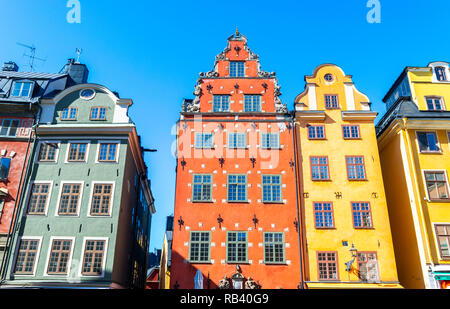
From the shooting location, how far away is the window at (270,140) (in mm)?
29188

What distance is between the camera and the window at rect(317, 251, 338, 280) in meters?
25.6

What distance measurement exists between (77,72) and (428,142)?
2988 cm

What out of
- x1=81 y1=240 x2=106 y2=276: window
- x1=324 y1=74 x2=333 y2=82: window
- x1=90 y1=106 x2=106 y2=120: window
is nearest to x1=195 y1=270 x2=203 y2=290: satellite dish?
x1=81 y1=240 x2=106 y2=276: window

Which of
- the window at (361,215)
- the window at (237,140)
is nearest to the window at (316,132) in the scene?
the window at (237,140)

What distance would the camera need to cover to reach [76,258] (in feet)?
82.2

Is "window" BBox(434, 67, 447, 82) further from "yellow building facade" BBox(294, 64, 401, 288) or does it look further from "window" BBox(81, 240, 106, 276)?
"window" BBox(81, 240, 106, 276)

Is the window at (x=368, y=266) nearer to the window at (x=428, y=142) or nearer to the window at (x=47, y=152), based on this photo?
the window at (x=428, y=142)

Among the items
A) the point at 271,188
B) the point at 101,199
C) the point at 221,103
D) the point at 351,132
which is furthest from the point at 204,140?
the point at 351,132

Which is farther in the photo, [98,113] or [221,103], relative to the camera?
[221,103]

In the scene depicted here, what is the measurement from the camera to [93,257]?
82.6 feet

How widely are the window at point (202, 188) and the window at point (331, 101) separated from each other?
35.0 ft

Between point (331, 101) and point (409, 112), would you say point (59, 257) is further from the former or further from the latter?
point (409, 112)

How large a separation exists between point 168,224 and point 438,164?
3340 cm
